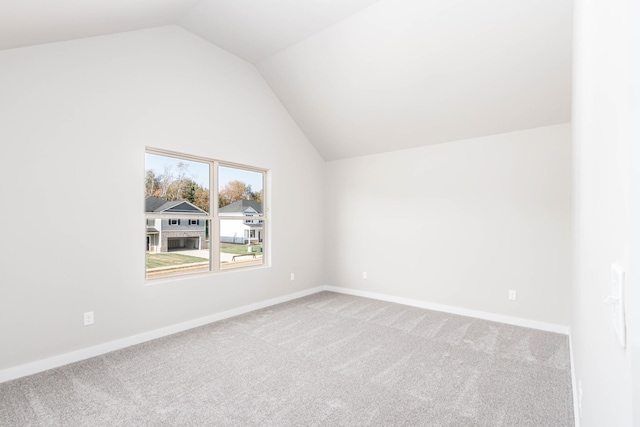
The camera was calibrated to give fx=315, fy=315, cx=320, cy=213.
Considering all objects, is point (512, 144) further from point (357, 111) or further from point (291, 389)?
point (291, 389)

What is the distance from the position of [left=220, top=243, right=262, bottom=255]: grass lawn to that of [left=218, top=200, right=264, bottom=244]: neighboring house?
0.06 meters

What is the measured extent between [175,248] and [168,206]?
51 cm

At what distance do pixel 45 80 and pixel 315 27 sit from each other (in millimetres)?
2627

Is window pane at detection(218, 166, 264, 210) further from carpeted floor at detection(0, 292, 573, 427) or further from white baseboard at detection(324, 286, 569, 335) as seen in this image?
white baseboard at detection(324, 286, 569, 335)

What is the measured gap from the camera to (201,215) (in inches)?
157

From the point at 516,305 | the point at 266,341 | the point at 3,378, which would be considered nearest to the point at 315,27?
the point at 266,341

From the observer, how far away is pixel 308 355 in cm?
297

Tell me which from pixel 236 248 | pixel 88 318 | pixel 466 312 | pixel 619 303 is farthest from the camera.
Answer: pixel 236 248

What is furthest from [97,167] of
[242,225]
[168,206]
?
[242,225]

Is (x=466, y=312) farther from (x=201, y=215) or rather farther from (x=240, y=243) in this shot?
(x=201, y=215)

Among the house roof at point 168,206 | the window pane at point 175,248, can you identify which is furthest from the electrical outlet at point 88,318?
the house roof at point 168,206

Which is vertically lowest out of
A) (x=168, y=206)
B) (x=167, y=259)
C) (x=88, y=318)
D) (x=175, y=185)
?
(x=88, y=318)

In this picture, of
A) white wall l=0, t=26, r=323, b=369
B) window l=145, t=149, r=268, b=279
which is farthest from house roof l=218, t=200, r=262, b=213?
white wall l=0, t=26, r=323, b=369

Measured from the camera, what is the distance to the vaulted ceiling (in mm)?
2676
